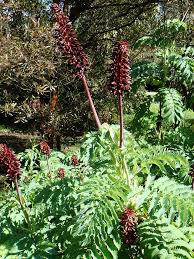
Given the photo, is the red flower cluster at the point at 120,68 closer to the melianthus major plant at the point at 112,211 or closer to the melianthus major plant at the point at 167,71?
the melianthus major plant at the point at 112,211

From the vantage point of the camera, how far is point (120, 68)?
2.62 m

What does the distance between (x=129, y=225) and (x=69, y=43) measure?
127 centimetres

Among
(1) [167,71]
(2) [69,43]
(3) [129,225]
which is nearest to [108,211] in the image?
(3) [129,225]

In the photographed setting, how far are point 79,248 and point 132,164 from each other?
756 millimetres

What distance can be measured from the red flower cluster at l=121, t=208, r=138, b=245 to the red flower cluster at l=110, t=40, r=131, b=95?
30.9 inches

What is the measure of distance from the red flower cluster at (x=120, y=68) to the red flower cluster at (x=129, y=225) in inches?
30.9

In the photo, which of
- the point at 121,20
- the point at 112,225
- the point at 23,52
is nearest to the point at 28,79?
the point at 23,52

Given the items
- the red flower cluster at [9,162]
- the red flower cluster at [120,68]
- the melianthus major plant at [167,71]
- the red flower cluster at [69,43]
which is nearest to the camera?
the red flower cluster at [120,68]

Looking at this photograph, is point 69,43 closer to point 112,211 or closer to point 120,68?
point 120,68

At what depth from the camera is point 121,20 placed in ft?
37.7

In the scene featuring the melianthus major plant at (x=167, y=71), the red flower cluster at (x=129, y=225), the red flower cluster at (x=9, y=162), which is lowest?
the red flower cluster at (x=129, y=225)

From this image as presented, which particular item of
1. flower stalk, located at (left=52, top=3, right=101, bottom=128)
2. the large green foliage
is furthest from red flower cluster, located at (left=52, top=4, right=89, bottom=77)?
the large green foliage

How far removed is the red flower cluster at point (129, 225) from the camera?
2674mm

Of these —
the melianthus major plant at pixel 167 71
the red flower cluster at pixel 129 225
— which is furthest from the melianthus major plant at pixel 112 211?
the melianthus major plant at pixel 167 71
